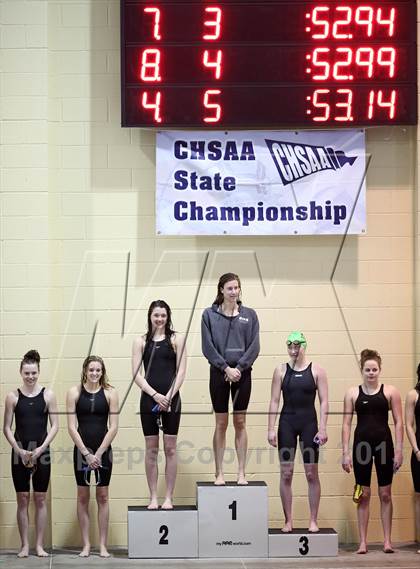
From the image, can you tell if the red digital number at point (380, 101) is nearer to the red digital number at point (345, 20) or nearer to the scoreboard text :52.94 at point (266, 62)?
the scoreboard text :52.94 at point (266, 62)

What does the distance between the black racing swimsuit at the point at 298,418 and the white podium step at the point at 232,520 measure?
39cm

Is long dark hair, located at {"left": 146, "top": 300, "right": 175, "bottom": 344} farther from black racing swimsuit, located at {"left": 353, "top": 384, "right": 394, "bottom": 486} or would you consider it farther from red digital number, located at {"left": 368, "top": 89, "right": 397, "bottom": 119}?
red digital number, located at {"left": 368, "top": 89, "right": 397, "bottom": 119}

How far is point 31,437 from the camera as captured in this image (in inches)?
321

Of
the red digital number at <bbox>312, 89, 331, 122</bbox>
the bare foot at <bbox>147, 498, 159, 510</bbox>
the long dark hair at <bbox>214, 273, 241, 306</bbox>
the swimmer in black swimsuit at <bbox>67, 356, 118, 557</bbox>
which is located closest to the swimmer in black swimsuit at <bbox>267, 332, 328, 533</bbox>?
the long dark hair at <bbox>214, 273, 241, 306</bbox>

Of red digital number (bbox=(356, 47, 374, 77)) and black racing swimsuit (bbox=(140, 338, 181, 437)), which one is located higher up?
red digital number (bbox=(356, 47, 374, 77))

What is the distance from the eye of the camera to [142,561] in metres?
7.94

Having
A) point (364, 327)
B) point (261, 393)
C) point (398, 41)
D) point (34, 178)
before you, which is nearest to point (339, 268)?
point (364, 327)

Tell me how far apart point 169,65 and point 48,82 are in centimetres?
104

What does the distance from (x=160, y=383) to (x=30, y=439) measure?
1082mm

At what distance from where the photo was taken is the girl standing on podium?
316 inches

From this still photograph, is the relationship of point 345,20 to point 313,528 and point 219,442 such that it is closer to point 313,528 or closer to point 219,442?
point 219,442

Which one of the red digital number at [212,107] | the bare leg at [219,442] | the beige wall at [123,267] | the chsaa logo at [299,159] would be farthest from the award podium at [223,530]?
the red digital number at [212,107]

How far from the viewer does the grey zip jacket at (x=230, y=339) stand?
26.4 feet

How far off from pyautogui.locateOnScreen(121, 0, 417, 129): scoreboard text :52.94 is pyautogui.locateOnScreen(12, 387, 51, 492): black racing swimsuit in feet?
7.44
